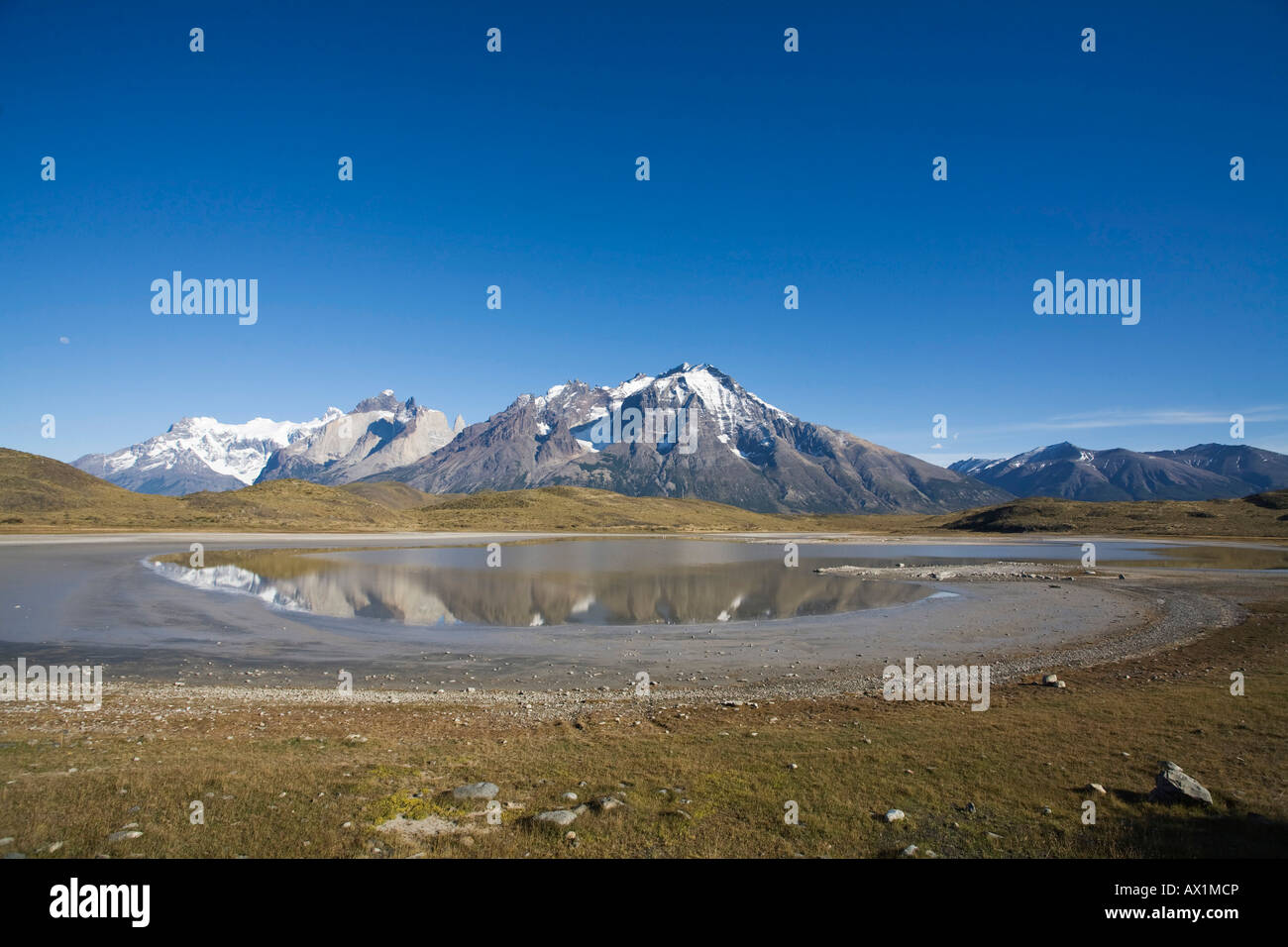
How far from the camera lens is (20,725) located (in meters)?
20.2

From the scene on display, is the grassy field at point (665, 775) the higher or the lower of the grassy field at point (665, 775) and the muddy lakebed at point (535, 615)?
the higher

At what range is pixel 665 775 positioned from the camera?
16281 mm

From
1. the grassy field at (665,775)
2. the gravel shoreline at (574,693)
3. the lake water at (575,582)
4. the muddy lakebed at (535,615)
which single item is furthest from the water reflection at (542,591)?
the grassy field at (665,775)

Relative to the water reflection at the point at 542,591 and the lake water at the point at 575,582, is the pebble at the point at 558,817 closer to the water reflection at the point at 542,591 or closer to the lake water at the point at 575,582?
the water reflection at the point at 542,591

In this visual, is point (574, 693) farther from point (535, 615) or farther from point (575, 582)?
point (575, 582)

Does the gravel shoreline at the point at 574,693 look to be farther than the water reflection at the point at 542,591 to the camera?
No

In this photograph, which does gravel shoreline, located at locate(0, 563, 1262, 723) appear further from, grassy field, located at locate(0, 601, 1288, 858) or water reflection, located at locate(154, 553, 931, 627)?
water reflection, located at locate(154, 553, 931, 627)

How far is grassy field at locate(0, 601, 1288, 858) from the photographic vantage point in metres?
12.4

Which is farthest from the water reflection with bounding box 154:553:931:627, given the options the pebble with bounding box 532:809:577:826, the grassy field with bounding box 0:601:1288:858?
the pebble with bounding box 532:809:577:826

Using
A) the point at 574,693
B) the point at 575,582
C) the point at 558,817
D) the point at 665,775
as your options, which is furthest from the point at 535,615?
the point at 558,817

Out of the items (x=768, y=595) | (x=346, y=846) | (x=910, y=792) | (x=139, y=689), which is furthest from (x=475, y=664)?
(x=768, y=595)

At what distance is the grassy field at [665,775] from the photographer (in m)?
12.4

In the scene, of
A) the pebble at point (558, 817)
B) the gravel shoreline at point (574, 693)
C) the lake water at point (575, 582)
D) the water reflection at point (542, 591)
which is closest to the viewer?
the pebble at point (558, 817)
